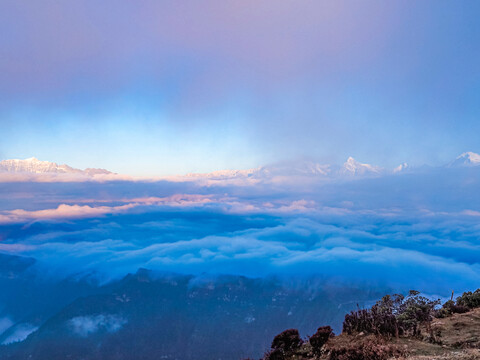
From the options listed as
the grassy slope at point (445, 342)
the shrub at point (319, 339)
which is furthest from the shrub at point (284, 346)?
the shrub at point (319, 339)

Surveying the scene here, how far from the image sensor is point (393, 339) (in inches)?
776

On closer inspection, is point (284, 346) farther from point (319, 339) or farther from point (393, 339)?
point (393, 339)

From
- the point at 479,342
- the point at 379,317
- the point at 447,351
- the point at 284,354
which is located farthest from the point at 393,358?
the point at 284,354

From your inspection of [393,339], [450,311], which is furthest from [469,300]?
[393,339]

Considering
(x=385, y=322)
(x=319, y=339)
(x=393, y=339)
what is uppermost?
(x=385, y=322)

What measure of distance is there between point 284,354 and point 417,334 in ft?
30.7

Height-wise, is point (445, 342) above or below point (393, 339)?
above

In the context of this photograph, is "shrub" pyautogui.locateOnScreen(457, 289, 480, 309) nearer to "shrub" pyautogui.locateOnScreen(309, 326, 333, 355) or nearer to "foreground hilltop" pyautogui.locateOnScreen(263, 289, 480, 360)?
"foreground hilltop" pyautogui.locateOnScreen(263, 289, 480, 360)

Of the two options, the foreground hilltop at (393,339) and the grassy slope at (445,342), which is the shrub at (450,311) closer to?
the foreground hilltop at (393,339)

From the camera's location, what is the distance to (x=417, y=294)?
113 ft

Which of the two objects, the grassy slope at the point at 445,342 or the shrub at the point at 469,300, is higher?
the grassy slope at the point at 445,342

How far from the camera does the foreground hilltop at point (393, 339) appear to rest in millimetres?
16844

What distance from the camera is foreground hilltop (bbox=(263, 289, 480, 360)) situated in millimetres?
16844

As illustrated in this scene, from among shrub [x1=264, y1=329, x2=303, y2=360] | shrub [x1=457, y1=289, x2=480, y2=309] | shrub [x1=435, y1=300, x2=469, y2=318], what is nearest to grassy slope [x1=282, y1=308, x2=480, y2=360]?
shrub [x1=264, y1=329, x2=303, y2=360]
